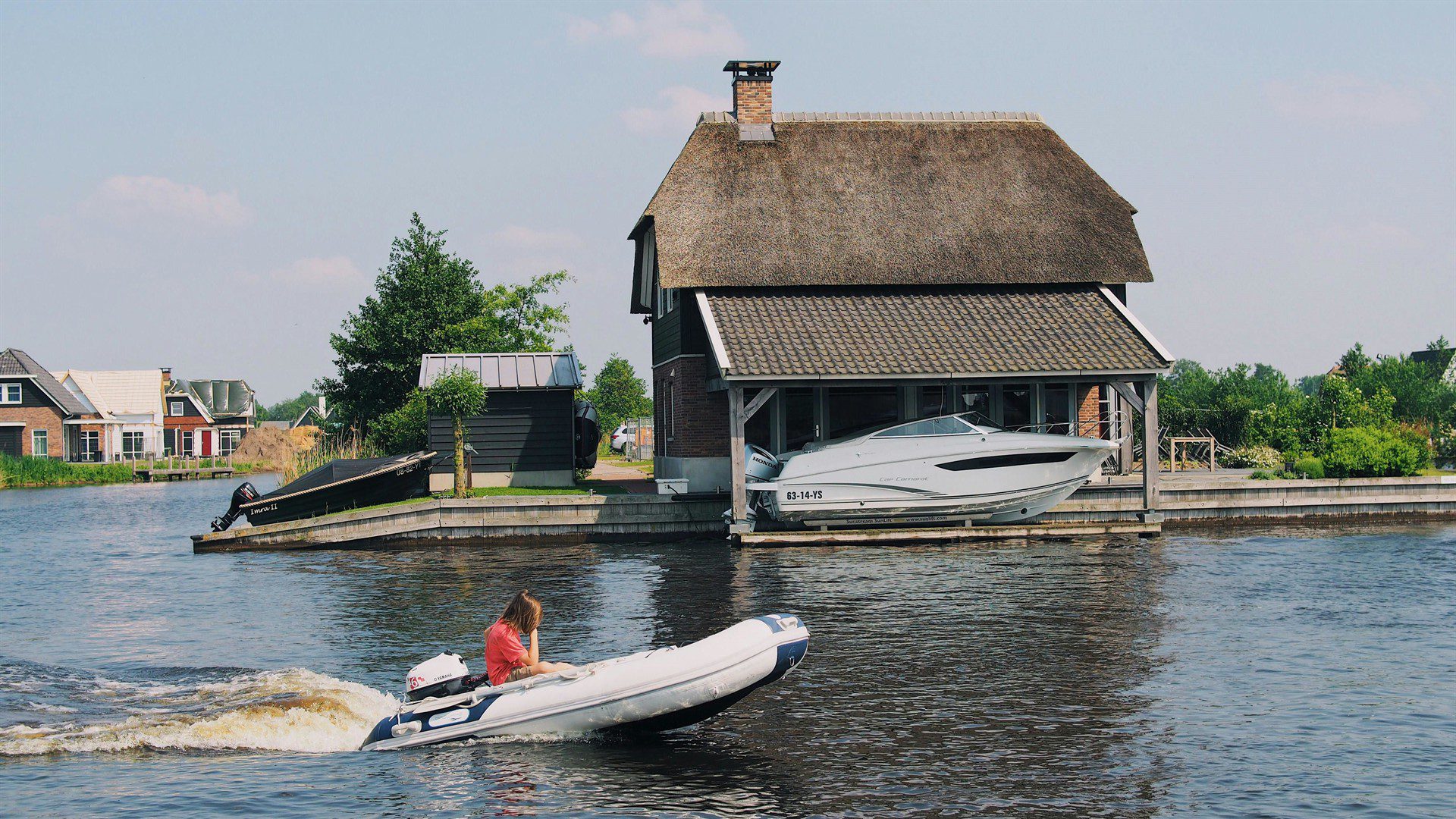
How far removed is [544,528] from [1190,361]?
154m

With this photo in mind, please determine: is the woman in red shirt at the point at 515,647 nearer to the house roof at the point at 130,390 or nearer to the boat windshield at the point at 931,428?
the boat windshield at the point at 931,428

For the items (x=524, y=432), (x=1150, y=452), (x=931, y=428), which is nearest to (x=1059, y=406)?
(x=1150, y=452)

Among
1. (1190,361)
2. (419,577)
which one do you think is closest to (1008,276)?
(419,577)

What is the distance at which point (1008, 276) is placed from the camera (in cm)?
2733

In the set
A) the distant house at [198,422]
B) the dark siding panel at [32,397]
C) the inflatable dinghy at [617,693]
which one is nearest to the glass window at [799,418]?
the inflatable dinghy at [617,693]

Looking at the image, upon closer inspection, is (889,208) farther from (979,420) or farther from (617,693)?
(617,693)

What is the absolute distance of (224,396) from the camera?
10288 cm

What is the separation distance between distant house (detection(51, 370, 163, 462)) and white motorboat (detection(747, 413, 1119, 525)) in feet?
186

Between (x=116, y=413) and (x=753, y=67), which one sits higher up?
(x=753, y=67)

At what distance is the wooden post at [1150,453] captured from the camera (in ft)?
78.3

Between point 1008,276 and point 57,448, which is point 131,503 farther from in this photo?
point 1008,276

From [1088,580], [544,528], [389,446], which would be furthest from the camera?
[389,446]

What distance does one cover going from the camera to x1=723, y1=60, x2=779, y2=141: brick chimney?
30047mm

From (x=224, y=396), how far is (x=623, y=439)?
201 feet
